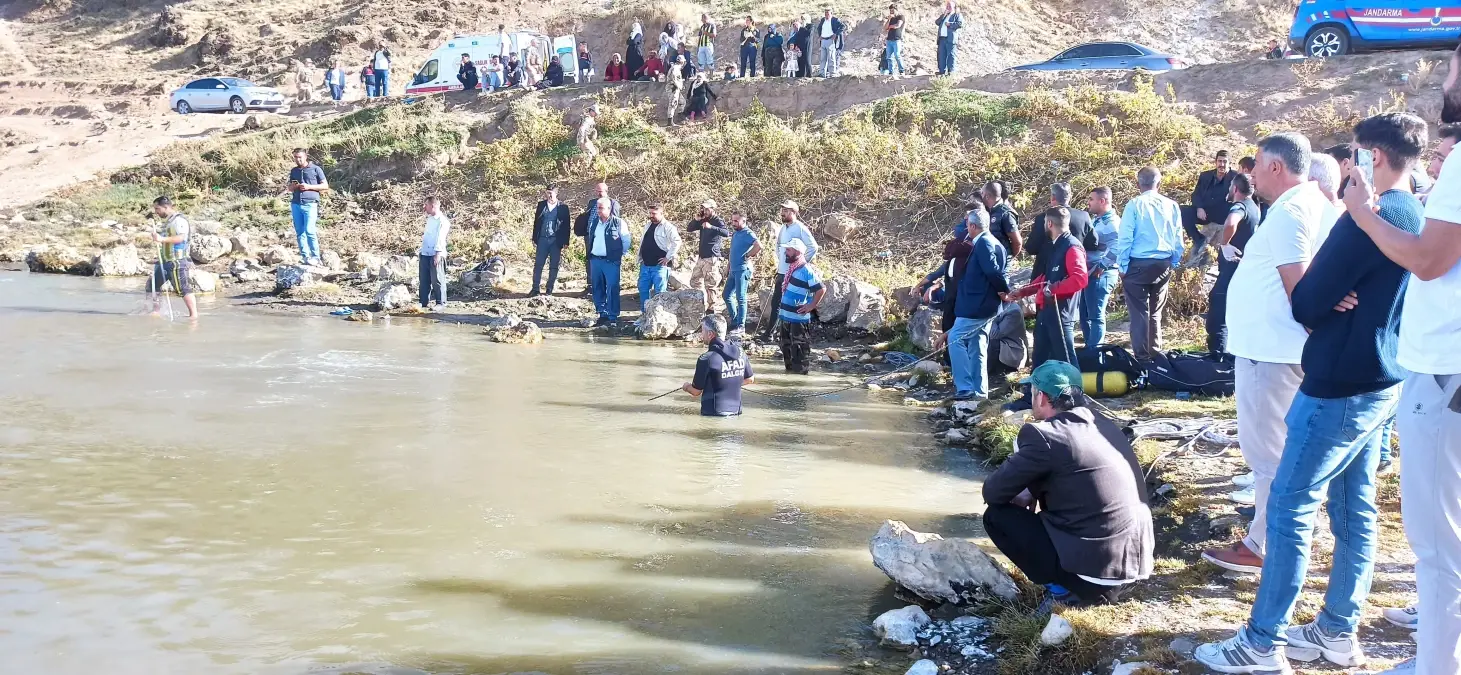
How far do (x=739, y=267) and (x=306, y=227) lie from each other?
8606 mm

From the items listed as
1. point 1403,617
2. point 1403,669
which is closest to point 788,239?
point 1403,617

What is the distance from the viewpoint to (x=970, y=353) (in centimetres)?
964

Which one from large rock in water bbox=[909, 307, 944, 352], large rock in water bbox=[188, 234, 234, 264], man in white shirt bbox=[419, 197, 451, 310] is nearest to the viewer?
large rock in water bbox=[909, 307, 944, 352]

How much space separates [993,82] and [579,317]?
35.1ft

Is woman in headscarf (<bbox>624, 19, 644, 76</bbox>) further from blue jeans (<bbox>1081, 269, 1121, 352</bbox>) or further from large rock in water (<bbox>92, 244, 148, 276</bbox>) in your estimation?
blue jeans (<bbox>1081, 269, 1121, 352</bbox>)

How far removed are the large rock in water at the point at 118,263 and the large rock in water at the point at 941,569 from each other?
17.6 meters

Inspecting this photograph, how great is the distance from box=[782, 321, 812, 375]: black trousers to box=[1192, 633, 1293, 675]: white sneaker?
7915 mm

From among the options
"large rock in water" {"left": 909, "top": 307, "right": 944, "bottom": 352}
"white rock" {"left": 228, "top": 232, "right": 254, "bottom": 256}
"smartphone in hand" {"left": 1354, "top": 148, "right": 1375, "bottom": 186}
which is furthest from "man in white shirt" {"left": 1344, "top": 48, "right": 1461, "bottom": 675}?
"white rock" {"left": 228, "top": 232, "right": 254, "bottom": 256}

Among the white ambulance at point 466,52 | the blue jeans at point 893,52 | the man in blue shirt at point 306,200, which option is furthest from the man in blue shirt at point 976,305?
the white ambulance at point 466,52

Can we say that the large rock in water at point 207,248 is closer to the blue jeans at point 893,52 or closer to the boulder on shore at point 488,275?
the boulder on shore at point 488,275

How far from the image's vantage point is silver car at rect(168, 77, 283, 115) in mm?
32719

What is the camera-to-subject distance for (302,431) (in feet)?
28.4

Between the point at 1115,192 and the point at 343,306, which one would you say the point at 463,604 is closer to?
the point at 343,306

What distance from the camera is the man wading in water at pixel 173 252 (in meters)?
13.7
